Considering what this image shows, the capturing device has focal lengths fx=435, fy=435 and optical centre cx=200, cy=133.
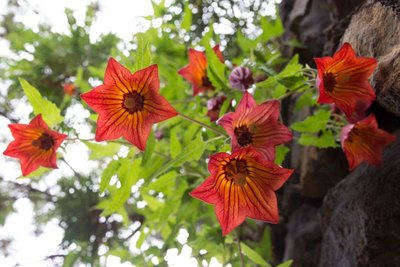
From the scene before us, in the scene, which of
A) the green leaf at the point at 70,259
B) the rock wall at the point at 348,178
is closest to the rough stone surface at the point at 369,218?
the rock wall at the point at 348,178

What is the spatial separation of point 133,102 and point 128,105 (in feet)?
0.04

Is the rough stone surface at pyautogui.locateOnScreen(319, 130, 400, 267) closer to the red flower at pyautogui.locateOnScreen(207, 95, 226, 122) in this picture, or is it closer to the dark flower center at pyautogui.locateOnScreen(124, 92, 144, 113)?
the red flower at pyautogui.locateOnScreen(207, 95, 226, 122)

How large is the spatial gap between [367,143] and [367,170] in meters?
0.17

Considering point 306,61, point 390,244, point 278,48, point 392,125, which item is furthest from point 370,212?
point 278,48

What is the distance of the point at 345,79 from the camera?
100 centimetres

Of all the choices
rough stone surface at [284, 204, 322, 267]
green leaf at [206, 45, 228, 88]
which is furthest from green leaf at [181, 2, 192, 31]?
rough stone surface at [284, 204, 322, 267]

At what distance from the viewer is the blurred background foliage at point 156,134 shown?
133 centimetres

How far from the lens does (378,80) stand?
1013 mm

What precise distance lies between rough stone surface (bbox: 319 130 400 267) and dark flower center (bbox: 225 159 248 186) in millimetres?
464

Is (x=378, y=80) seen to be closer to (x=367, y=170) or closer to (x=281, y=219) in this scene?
(x=367, y=170)

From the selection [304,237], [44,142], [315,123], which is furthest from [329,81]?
[304,237]

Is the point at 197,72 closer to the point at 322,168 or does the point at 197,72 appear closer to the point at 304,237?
the point at 322,168

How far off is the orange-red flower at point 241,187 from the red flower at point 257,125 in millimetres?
58

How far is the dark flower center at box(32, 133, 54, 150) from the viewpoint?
1114mm
